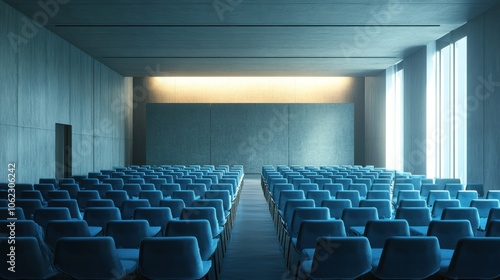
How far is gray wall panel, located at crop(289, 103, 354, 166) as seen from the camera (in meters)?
28.0

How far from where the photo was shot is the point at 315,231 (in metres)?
5.23

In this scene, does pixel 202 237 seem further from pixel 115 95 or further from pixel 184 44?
pixel 115 95

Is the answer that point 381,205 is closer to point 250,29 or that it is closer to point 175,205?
point 175,205

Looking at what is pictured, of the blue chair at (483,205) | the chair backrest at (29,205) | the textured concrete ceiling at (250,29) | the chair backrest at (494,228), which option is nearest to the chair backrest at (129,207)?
the chair backrest at (29,205)

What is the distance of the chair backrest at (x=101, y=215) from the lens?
6.37 metres

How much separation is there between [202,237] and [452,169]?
1364 cm

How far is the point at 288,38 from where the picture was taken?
17.1m

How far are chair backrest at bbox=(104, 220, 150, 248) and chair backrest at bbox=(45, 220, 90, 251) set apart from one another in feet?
0.67

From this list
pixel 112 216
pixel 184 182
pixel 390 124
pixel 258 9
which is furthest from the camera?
pixel 390 124

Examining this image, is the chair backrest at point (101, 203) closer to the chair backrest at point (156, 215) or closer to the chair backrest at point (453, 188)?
the chair backrest at point (156, 215)

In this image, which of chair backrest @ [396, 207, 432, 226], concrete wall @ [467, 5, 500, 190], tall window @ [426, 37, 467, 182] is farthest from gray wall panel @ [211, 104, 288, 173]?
chair backrest @ [396, 207, 432, 226]

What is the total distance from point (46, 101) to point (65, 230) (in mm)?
12030

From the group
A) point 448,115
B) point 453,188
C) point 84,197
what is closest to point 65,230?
point 84,197

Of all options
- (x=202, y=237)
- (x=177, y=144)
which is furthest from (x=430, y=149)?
(x=202, y=237)
